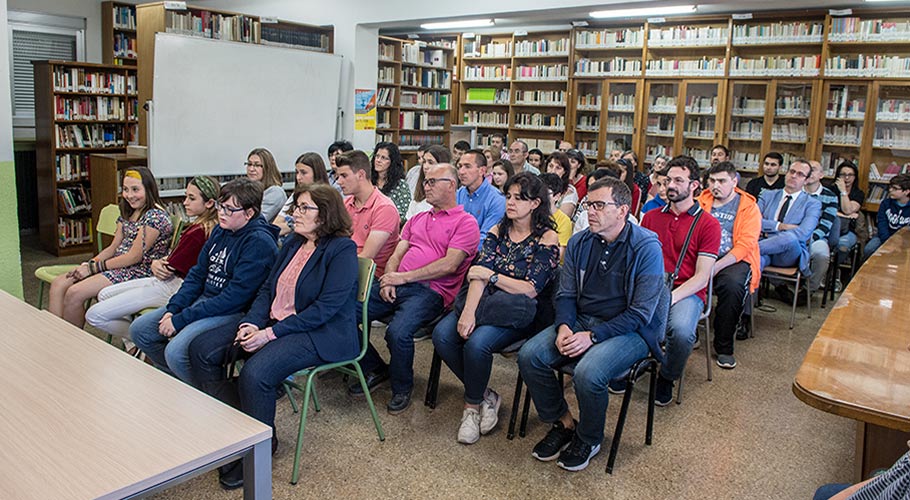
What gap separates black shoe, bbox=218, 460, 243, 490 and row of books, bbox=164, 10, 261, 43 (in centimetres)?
524

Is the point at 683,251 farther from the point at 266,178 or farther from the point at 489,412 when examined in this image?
the point at 266,178

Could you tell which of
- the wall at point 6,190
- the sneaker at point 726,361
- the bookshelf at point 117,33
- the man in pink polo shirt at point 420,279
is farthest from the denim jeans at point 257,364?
the bookshelf at point 117,33

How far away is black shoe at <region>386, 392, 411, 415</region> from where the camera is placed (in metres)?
3.52

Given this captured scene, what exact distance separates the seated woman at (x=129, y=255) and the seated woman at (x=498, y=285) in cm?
184

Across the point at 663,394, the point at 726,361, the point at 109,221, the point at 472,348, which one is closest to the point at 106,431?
the point at 472,348

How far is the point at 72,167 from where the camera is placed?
7.18 metres

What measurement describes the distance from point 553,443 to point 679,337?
34.2 inches

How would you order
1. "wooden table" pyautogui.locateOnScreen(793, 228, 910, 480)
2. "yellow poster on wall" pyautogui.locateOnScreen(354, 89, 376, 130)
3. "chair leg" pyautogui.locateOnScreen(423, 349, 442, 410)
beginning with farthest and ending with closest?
1. "yellow poster on wall" pyautogui.locateOnScreen(354, 89, 376, 130)
2. "chair leg" pyautogui.locateOnScreen(423, 349, 442, 410)
3. "wooden table" pyautogui.locateOnScreen(793, 228, 910, 480)

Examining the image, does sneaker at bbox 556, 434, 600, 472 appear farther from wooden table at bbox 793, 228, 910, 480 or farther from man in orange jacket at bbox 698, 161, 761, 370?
man in orange jacket at bbox 698, 161, 761, 370

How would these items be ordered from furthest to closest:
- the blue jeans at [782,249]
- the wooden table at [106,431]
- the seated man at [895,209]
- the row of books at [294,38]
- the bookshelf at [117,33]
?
1. the bookshelf at [117,33]
2. the row of books at [294,38]
3. the seated man at [895,209]
4. the blue jeans at [782,249]
5. the wooden table at [106,431]

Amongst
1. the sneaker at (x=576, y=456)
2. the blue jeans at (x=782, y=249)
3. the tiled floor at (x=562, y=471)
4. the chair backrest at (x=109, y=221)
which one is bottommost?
the tiled floor at (x=562, y=471)

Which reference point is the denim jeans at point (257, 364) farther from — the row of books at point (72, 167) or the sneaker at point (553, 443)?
the row of books at point (72, 167)

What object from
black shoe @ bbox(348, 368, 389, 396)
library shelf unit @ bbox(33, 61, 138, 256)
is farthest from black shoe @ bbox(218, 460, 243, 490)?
library shelf unit @ bbox(33, 61, 138, 256)

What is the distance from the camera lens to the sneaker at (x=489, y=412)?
333 centimetres
